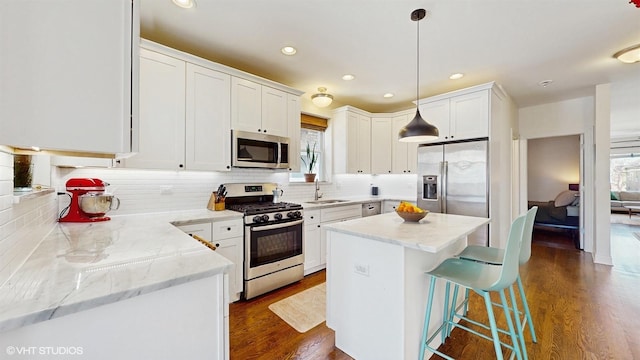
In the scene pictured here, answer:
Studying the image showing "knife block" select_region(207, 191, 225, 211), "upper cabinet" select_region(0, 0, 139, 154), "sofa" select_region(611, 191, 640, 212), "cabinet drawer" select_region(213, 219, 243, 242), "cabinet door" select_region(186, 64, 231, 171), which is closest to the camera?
"upper cabinet" select_region(0, 0, 139, 154)

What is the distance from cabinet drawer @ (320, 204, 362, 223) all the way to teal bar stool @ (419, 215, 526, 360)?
1.85 meters

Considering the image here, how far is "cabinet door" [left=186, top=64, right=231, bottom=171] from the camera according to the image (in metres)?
2.58

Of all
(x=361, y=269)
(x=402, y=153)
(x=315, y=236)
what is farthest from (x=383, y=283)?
(x=402, y=153)

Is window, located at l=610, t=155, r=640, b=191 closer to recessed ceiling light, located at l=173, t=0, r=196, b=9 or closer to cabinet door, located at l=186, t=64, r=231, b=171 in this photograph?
cabinet door, located at l=186, t=64, r=231, b=171

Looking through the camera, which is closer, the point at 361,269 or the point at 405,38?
the point at 361,269

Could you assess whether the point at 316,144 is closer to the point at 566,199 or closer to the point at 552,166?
the point at 566,199

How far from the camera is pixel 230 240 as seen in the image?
2.56 metres

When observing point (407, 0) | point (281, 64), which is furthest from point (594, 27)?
point (281, 64)

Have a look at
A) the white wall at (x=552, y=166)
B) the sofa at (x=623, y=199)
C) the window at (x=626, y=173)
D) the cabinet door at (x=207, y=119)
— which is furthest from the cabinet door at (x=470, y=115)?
the window at (x=626, y=173)

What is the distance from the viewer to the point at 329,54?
282cm

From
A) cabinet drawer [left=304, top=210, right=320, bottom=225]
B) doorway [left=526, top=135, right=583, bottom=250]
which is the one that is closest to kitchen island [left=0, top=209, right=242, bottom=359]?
cabinet drawer [left=304, top=210, right=320, bottom=225]

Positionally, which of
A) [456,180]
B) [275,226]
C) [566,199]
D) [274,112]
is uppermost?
[274,112]

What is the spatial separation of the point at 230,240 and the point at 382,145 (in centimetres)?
314

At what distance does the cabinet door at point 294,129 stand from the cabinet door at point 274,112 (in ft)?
0.21
